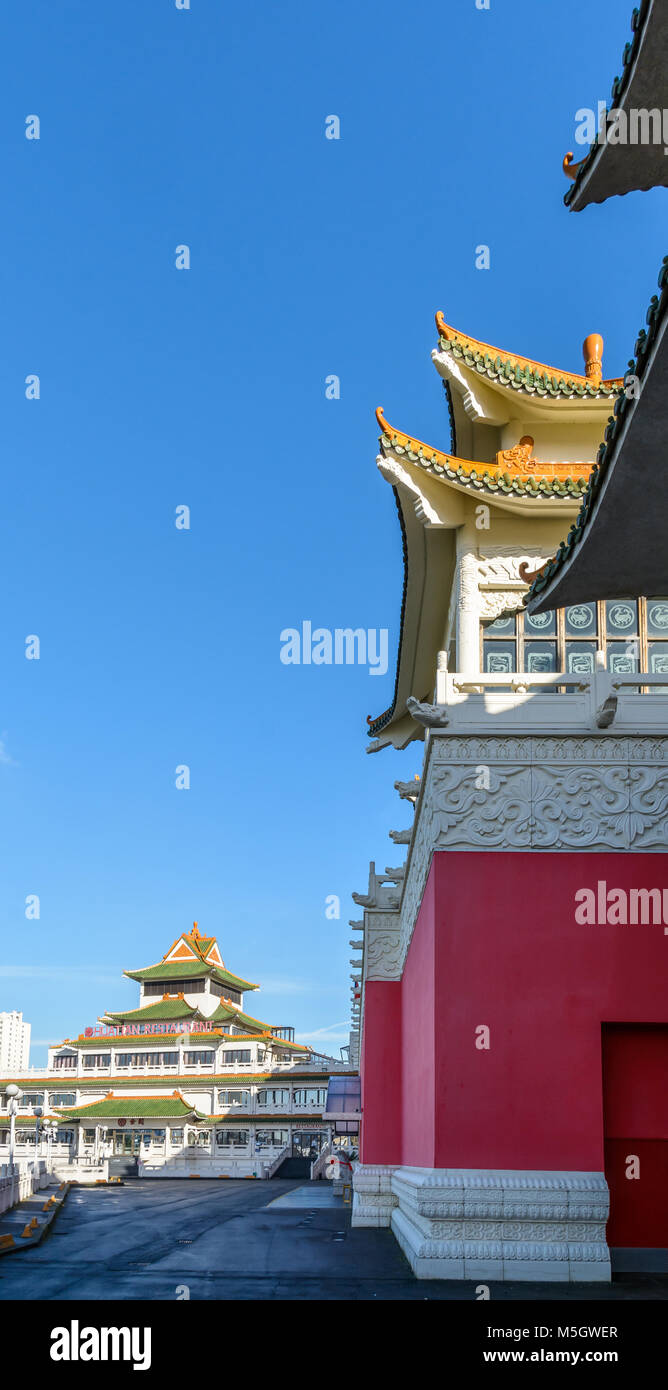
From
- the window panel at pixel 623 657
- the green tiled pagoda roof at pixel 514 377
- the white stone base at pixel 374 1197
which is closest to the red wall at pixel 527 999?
the window panel at pixel 623 657

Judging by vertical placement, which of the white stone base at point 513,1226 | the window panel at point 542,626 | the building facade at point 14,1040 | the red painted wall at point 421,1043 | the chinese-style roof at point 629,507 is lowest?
the building facade at point 14,1040

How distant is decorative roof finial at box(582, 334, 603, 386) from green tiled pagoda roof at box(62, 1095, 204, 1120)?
141 feet

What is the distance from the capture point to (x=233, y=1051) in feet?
193

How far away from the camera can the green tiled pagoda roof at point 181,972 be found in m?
66.3

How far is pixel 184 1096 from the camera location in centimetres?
5519

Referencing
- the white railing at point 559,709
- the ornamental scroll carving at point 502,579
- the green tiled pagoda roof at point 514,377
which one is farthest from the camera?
the green tiled pagoda roof at point 514,377

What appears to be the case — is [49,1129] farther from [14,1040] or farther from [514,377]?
[14,1040]

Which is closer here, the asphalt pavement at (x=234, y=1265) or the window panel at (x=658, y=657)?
the asphalt pavement at (x=234, y=1265)

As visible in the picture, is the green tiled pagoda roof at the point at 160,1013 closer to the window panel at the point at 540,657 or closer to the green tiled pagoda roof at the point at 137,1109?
the green tiled pagoda roof at the point at 137,1109

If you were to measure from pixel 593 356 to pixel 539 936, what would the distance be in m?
8.83

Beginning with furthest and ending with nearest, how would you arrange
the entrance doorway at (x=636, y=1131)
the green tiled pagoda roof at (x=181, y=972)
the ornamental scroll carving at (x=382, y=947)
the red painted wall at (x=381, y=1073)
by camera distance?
the green tiled pagoda roof at (x=181, y=972) < the ornamental scroll carving at (x=382, y=947) < the red painted wall at (x=381, y=1073) < the entrance doorway at (x=636, y=1131)

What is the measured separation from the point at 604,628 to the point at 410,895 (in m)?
4.97

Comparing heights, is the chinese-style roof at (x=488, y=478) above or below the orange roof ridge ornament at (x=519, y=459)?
below

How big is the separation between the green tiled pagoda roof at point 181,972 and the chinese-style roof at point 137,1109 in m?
11.5
